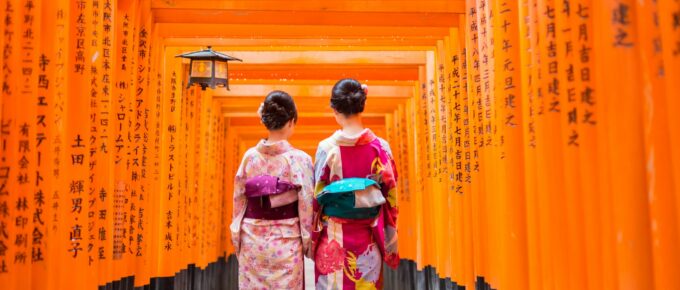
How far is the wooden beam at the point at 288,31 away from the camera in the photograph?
716 cm

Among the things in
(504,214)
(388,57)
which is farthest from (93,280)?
(388,57)

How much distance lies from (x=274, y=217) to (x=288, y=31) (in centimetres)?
318

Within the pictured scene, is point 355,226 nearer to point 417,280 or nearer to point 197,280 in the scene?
point 417,280

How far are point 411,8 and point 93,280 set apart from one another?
13.8ft

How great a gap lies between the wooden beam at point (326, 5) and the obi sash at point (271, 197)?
2368 millimetres

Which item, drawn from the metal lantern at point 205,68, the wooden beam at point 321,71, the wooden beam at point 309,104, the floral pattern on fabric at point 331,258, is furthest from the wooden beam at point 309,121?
the floral pattern on fabric at point 331,258

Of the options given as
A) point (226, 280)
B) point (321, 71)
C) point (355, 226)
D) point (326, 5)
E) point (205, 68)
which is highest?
point (326, 5)

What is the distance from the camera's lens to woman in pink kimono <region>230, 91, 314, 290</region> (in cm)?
470

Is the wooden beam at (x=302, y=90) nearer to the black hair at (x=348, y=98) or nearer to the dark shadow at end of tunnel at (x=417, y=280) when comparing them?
the dark shadow at end of tunnel at (x=417, y=280)

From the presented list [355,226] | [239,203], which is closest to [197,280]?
[239,203]

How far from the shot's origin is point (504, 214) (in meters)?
4.07

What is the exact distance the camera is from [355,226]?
14.3 ft

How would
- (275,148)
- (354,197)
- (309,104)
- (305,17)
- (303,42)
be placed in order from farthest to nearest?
(309,104)
(303,42)
(305,17)
(275,148)
(354,197)

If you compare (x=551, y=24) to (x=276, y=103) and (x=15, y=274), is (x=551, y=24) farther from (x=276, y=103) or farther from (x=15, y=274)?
(x=15, y=274)
